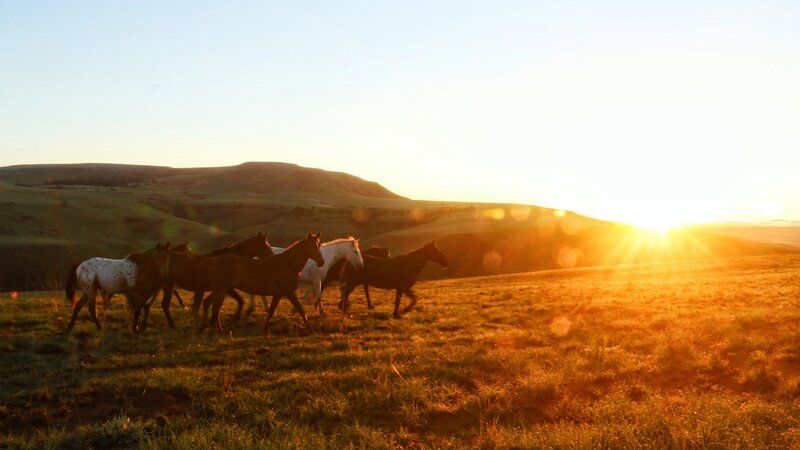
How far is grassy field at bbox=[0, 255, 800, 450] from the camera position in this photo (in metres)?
6.30

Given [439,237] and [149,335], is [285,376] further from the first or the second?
[439,237]

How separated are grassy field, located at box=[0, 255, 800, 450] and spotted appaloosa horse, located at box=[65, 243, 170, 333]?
0.72m

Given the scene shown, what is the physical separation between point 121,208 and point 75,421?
294 feet

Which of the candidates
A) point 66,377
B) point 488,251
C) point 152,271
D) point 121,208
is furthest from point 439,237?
point 66,377

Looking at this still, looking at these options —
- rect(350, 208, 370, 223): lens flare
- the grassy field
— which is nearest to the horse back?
the grassy field

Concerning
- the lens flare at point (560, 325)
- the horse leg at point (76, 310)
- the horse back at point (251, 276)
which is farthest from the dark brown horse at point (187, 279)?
the lens flare at point (560, 325)

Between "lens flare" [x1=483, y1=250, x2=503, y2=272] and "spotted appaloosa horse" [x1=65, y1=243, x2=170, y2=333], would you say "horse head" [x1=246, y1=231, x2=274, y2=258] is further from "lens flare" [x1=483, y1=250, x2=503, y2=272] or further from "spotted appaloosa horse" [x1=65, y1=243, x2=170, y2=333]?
"lens flare" [x1=483, y1=250, x2=503, y2=272]

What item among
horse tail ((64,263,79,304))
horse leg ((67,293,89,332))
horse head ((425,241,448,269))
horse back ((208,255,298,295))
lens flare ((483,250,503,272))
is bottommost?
lens flare ((483,250,503,272))

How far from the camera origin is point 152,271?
14.0m

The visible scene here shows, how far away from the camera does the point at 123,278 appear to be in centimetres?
1364

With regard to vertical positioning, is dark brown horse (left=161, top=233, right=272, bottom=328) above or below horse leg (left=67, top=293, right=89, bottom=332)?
above

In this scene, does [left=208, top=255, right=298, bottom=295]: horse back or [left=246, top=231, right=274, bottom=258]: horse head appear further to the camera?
[left=246, top=231, right=274, bottom=258]: horse head

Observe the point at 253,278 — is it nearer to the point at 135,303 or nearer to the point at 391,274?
the point at 135,303

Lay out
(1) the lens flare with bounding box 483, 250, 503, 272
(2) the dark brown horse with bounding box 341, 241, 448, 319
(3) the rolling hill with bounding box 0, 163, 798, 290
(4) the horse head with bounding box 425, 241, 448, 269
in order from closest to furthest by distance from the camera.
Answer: (2) the dark brown horse with bounding box 341, 241, 448, 319 → (4) the horse head with bounding box 425, 241, 448, 269 → (3) the rolling hill with bounding box 0, 163, 798, 290 → (1) the lens flare with bounding box 483, 250, 503, 272
